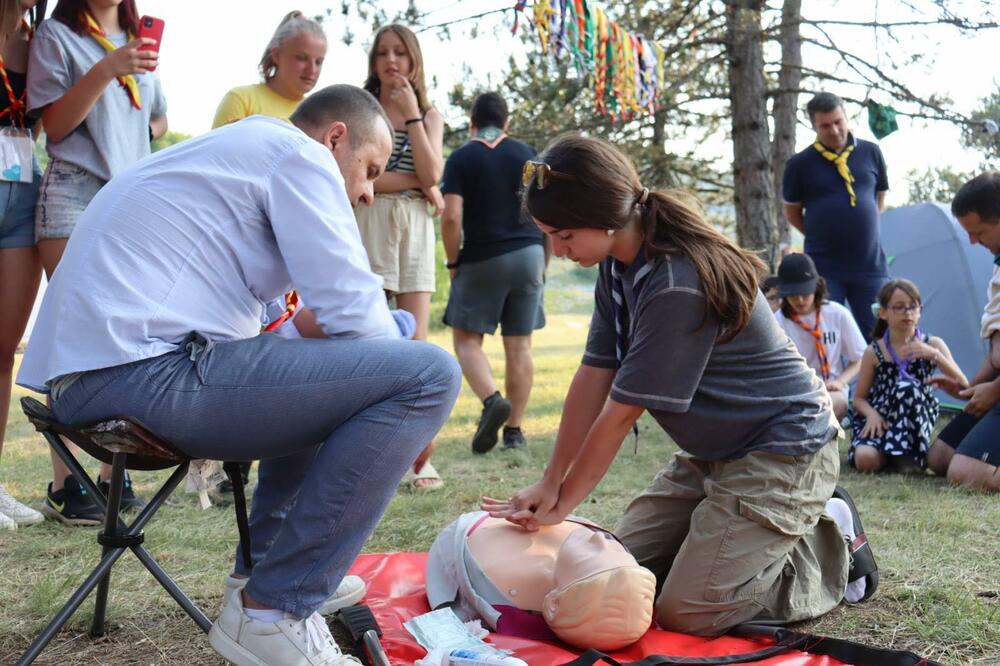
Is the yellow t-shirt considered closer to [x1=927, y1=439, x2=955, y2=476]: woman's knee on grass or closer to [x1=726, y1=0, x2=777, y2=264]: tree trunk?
[x1=927, y1=439, x2=955, y2=476]: woman's knee on grass

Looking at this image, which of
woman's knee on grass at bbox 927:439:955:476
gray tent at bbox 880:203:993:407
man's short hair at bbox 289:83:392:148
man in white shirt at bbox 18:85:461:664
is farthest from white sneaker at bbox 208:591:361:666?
gray tent at bbox 880:203:993:407

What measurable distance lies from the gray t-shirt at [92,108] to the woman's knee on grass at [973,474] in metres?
3.27

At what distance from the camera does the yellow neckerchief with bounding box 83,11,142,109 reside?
10.0ft

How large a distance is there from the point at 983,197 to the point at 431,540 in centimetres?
260

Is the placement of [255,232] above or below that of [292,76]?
below

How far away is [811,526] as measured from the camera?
7.90 ft

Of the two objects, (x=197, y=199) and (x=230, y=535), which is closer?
(x=197, y=199)

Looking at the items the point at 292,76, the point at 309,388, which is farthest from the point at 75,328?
the point at 292,76

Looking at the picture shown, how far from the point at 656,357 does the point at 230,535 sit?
1675mm

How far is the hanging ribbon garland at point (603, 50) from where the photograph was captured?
6.36 metres

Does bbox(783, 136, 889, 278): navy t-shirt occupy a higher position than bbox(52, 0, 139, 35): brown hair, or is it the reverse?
bbox(52, 0, 139, 35): brown hair

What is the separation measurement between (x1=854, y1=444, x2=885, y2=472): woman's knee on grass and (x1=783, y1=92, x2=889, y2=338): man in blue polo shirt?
3.96 feet

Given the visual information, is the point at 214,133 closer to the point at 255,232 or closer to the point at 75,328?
the point at 255,232

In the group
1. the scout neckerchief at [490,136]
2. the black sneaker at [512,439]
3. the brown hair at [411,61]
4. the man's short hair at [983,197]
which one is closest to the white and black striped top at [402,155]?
the brown hair at [411,61]
